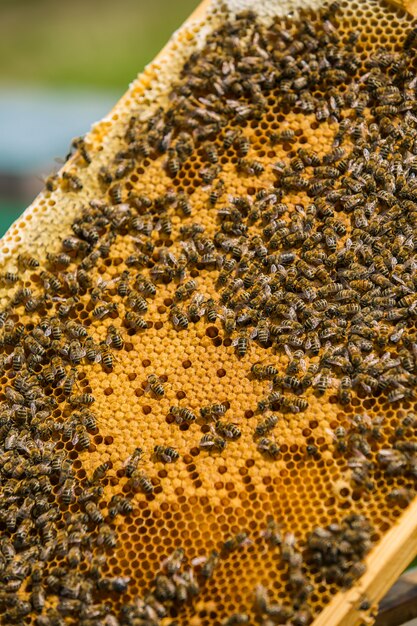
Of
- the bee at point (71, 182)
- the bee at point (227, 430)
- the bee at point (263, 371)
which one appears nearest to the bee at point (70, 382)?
the bee at point (227, 430)

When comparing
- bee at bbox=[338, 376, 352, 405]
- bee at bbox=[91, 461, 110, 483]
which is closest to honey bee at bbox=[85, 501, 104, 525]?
bee at bbox=[91, 461, 110, 483]

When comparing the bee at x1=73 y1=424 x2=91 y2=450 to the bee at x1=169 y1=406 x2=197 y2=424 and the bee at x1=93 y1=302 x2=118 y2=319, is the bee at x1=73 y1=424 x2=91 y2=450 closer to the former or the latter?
the bee at x1=169 y1=406 x2=197 y2=424

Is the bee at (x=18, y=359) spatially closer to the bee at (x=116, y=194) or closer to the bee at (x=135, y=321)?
the bee at (x=135, y=321)

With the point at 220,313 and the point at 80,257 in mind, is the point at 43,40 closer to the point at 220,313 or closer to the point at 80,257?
the point at 80,257

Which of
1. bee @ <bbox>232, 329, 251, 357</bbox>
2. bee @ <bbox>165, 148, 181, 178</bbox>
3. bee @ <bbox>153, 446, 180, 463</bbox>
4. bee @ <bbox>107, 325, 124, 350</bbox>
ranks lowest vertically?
bee @ <bbox>153, 446, 180, 463</bbox>

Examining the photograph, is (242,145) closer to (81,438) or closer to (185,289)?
(185,289)

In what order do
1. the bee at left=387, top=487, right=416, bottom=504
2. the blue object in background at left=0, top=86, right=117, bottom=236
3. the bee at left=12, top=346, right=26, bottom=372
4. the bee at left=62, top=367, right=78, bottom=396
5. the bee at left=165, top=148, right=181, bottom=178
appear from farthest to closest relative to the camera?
the blue object in background at left=0, top=86, right=117, bottom=236, the bee at left=165, top=148, right=181, bottom=178, the bee at left=12, top=346, right=26, bottom=372, the bee at left=62, top=367, right=78, bottom=396, the bee at left=387, top=487, right=416, bottom=504
